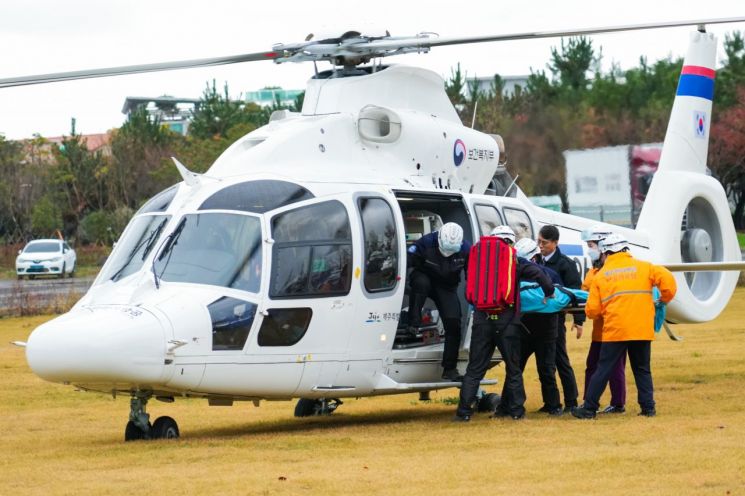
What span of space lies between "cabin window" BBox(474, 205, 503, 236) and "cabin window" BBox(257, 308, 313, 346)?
2.71 metres

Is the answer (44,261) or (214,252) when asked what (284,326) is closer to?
(214,252)

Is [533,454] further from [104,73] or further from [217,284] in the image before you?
[104,73]

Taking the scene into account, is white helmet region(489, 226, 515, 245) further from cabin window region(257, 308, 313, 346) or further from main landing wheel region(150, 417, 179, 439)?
main landing wheel region(150, 417, 179, 439)

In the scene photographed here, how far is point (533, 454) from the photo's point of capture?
10.1 meters

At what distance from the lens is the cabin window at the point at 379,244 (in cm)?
1245

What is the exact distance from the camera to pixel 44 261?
4284 cm

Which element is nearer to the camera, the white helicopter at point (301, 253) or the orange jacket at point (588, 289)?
the white helicopter at point (301, 253)

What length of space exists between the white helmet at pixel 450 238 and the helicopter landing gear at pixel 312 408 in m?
2.33

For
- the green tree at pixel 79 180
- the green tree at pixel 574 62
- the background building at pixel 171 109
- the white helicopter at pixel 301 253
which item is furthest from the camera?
the background building at pixel 171 109

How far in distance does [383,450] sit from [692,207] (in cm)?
718

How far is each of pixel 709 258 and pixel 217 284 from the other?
725 cm

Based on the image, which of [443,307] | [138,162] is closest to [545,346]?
[443,307]

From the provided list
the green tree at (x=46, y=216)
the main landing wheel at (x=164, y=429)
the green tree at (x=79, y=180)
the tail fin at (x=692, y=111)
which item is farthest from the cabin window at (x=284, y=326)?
the green tree at (x=79, y=180)

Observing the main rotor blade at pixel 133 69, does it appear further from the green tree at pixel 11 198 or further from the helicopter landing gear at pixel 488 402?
the green tree at pixel 11 198
